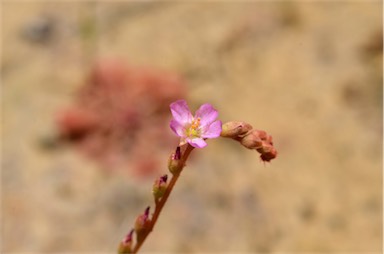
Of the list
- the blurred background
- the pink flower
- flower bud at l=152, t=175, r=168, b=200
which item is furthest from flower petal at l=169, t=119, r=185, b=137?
the blurred background

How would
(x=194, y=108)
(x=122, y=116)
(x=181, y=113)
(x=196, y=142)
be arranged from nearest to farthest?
(x=196, y=142) < (x=181, y=113) < (x=122, y=116) < (x=194, y=108)

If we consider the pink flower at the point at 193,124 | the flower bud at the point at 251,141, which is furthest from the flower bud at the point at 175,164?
the flower bud at the point at 251,141

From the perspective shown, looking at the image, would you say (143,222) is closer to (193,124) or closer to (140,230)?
(140,230)

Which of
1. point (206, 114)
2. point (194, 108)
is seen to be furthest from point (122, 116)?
point (206, 114)

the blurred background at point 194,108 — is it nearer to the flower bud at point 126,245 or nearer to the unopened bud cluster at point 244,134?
the flower bud at point 126,245

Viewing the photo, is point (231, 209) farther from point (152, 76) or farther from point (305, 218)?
point (152, 76)

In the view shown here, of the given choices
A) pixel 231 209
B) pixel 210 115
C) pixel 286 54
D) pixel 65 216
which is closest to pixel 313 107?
pixel 286 54
